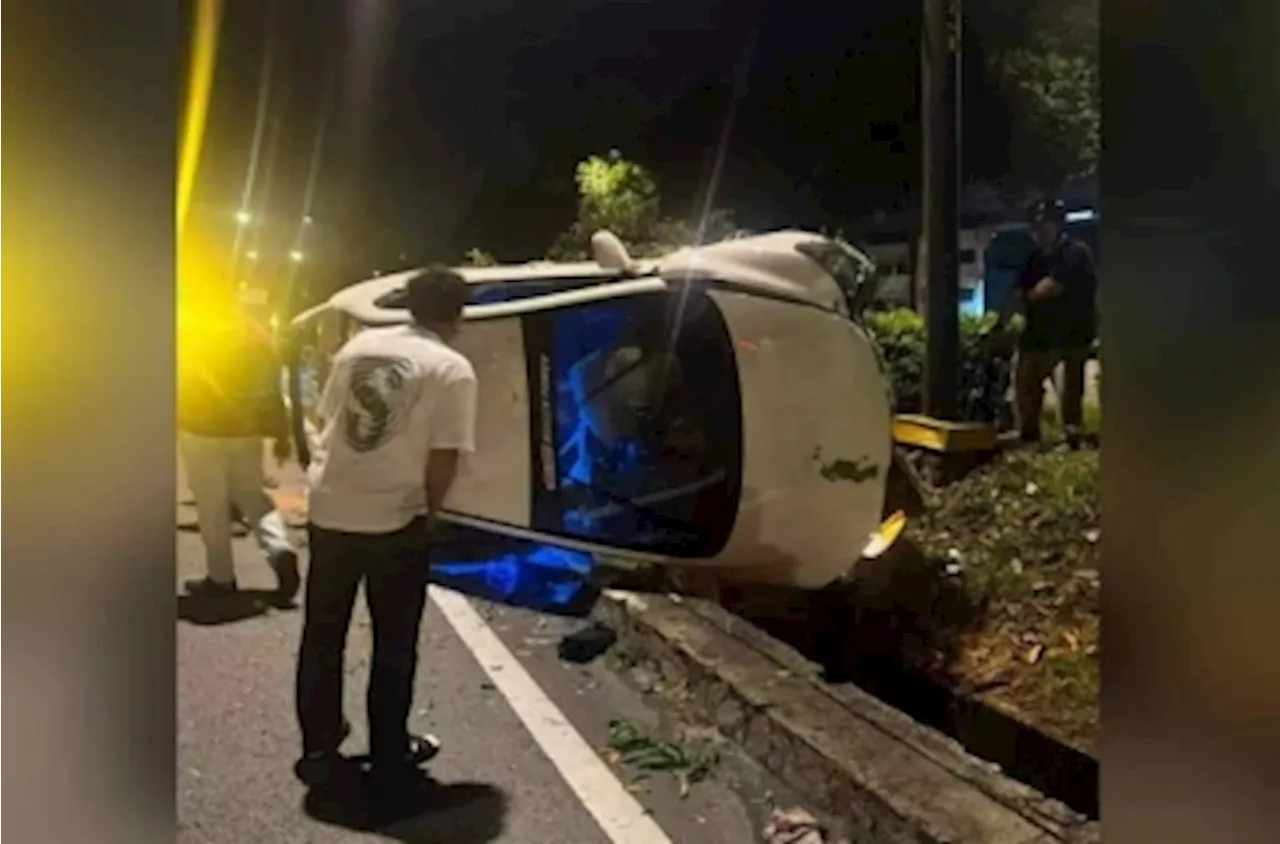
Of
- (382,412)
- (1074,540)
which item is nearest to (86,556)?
(382,412)

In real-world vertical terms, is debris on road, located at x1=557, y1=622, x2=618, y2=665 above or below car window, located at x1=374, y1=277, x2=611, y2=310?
below

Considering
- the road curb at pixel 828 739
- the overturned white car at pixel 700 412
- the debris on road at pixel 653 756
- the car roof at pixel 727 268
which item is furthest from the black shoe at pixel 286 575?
the road curb at pixel 828 739

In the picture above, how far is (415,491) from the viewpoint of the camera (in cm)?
165

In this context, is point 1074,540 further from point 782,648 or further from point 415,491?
point 415,491

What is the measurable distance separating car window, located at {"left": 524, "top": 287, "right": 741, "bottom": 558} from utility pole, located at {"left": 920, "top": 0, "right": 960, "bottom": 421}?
510 mm

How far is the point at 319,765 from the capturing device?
1630mm

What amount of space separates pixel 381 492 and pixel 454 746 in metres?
0.42

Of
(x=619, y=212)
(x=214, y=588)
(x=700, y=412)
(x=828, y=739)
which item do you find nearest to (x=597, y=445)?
(x=700, y=412)

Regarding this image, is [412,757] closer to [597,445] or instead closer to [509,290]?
[509,290]

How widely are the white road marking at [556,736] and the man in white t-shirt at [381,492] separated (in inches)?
4.0

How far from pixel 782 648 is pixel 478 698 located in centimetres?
71

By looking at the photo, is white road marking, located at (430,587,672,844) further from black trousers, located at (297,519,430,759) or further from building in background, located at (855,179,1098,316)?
building in background, located at (855,179,1098,316)

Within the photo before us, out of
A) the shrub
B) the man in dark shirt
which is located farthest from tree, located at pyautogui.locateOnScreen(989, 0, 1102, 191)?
the shrub

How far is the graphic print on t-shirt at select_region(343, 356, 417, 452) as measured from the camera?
1.60 meters
